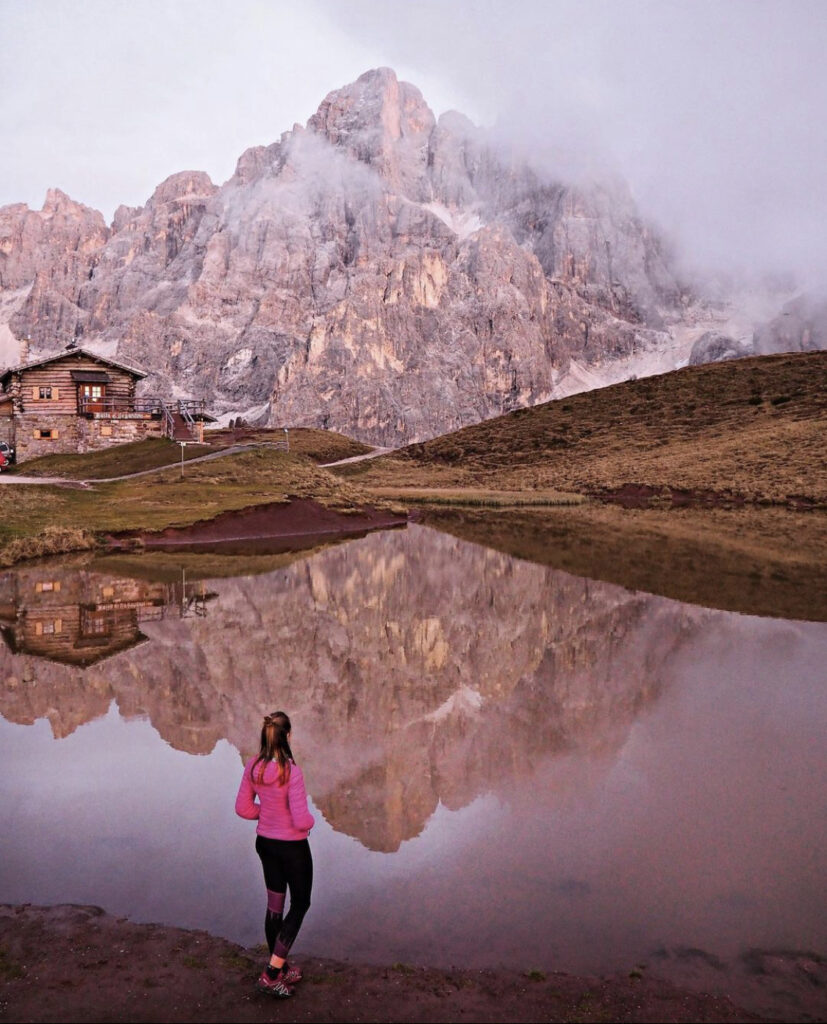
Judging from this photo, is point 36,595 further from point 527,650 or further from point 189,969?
point 189,969

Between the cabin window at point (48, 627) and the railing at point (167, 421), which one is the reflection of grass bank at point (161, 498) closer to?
the railing at point (167, 421)

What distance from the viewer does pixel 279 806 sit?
7750mm

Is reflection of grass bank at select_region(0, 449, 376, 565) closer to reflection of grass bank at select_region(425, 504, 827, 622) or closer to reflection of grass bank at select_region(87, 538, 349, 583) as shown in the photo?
reflection of grass bank at select_region(87, 538, 349, 583)

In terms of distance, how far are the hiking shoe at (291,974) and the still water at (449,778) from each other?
657mm

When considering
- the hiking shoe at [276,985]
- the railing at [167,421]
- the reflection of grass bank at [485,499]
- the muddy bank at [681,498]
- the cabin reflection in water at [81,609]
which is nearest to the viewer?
the hiking shoe at [276,985]

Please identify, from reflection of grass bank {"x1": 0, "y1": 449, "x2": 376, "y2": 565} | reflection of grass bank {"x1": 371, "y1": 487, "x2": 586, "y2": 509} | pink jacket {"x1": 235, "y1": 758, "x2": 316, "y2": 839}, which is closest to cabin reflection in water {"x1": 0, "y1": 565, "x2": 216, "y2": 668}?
reflection of grass bank {"x1": 0, "y1": 449, "x2": 376, "y2": 565}

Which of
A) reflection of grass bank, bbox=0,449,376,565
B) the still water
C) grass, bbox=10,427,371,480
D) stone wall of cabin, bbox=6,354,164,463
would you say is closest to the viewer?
the still water

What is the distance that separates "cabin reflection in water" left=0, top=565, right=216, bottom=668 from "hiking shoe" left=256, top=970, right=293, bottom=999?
41.5ft

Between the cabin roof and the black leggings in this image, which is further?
the cabin roof

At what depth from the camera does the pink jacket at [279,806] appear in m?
7.69

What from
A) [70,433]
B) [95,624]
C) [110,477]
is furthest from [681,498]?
[95,624]

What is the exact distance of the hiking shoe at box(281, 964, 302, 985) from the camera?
23.7 ft

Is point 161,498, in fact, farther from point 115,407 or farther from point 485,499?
point 485,499

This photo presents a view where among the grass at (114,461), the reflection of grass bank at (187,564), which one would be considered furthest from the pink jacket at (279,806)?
the grass at (114,461)
